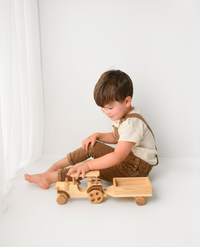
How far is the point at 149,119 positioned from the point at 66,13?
89 cm

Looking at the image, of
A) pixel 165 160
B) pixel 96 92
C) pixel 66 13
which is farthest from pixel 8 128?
pixel 165 160

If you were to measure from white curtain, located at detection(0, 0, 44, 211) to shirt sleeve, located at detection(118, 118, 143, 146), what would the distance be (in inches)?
21.1

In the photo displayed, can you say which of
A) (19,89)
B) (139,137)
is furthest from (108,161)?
(19,89)

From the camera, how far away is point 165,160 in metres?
1.66

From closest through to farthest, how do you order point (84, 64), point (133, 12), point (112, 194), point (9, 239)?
point (9, 239)
point (112, 194)
point (133, 12)
point (84, 64)

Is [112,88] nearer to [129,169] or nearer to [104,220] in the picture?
[129,169]

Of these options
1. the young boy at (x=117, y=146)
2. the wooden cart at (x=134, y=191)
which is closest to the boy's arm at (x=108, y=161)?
the young boy at (x=117, y=146)

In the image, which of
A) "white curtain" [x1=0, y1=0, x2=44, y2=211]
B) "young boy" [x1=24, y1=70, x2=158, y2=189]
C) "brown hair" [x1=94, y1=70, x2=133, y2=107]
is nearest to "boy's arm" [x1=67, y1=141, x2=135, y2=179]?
"young boy" [x1=24, y1=70, x2=158, y2=189]

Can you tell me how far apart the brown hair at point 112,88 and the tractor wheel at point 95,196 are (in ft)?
1.32

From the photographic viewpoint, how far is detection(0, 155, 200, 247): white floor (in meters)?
0.84

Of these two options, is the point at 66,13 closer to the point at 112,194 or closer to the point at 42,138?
the point at 42,138

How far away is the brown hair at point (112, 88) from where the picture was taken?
1.14 meters

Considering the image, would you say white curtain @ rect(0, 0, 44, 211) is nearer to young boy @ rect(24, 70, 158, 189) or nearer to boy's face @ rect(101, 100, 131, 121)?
young boy @ rect(24, 70, 158, 189)

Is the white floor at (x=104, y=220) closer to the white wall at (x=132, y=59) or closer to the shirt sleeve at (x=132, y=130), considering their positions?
the shirt sleeve at (x=132, y=130)
